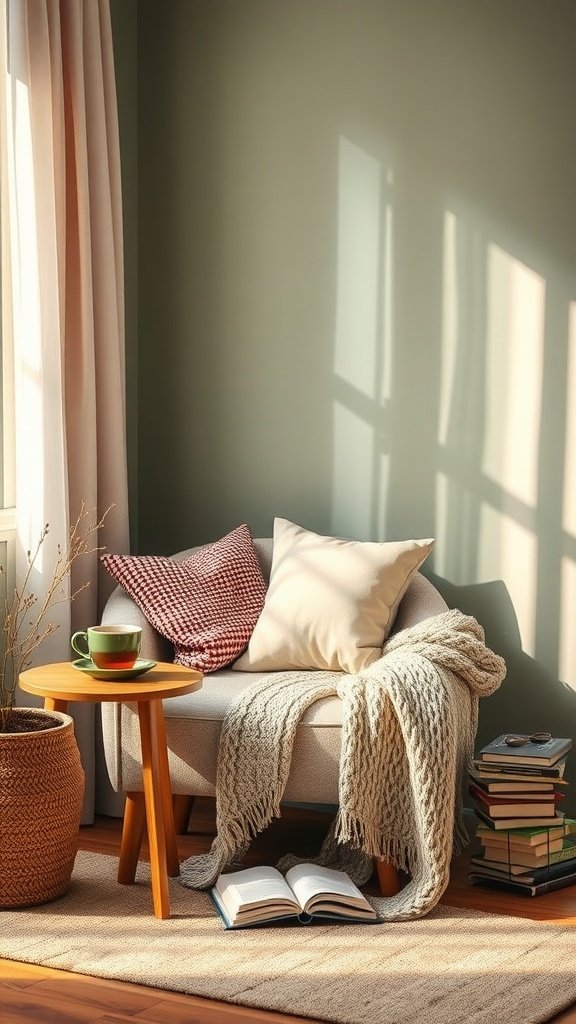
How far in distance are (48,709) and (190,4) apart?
2.27 m

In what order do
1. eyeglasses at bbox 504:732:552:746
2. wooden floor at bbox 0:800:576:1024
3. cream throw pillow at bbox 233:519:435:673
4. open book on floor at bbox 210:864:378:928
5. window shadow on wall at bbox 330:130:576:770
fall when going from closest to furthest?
1. wooden floor at bbox 0:800:576:1024
2. open book on floor at bbox 210:864:378:928
3. eyeglasses at bbox 504:732:552:746
4. cream throw pillow at bbox 233:519:435:673
5. window shadow on wall at bbox 330:130:576:770

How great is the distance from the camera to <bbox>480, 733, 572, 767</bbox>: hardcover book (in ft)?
9.84

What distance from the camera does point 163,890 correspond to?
2770mm

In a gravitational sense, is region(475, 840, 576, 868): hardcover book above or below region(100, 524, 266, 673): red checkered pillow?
below

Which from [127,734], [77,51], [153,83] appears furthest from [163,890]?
[153,83]

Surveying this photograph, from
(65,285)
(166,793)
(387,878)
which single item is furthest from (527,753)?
(65,285)

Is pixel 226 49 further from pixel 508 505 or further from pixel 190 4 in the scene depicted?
pixel 508 505

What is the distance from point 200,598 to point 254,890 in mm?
871

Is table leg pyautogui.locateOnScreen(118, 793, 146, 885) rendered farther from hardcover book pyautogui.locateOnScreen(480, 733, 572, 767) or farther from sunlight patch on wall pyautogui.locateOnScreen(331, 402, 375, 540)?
sunlight patch on wall pyautogui.locateOnScreen(331, 402, 375, 540)

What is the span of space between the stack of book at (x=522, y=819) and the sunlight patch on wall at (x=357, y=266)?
121 centimetres

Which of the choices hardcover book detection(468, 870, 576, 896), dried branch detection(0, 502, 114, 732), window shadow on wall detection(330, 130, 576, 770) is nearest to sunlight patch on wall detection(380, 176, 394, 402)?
window shadow on wall detection(330, 130, 576, 770)

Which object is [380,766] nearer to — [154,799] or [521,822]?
[521,822]

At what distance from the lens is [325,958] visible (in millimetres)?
2535

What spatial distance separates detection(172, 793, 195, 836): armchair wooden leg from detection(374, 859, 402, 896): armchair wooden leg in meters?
0.70
